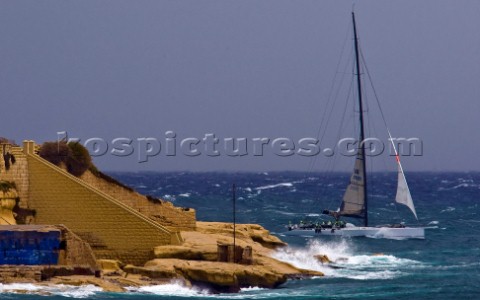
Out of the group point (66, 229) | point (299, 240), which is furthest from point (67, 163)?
point (299, 240)

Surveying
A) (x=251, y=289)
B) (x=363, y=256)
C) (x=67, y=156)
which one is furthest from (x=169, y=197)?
(x=251, y=289)

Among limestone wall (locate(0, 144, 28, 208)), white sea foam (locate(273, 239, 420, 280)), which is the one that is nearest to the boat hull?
white sea foam (locate(273, 239, 420, 280))

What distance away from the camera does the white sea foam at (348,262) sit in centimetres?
6366

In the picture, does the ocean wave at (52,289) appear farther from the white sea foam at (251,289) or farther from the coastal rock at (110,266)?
the white sea foam at (251,289)

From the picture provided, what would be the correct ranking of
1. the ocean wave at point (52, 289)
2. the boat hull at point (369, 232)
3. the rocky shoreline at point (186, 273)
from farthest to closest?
1. the boat hull at point (369, 232)
2. the rocky shoreline at point (186, 273)
3. the ocean wave at point (52, 289)

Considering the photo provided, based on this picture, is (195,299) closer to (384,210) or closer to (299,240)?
(299,240)

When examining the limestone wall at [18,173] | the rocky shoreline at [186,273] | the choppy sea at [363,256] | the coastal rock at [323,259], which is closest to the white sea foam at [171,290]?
the choppy sea at [363,256]

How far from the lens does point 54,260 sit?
53.2 metres

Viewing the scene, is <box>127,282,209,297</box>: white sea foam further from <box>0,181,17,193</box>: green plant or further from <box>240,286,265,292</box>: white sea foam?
<box>0,181,17,193</box>: green plant

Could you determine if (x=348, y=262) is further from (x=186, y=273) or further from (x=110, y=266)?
(x=110, y=266)

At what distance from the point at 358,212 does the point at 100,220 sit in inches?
1661

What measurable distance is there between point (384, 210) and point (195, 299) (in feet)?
263

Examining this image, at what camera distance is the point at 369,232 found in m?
91.4

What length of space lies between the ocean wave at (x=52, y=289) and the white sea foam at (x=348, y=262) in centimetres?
1434
